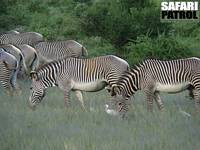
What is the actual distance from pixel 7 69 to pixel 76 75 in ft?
9.91

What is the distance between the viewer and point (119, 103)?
12.5 meters

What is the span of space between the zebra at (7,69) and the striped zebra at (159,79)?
14.1ft

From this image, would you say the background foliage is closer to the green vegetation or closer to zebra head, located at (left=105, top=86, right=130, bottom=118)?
the green vegetation

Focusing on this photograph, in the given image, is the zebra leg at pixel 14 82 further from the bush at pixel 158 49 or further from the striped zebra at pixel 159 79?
the bush at pixel 158 49

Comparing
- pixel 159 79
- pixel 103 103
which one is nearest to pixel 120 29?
pixel 103 103

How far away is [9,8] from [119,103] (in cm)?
1353

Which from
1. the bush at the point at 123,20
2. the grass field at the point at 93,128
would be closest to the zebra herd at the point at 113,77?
the grass field at the point at 93,128

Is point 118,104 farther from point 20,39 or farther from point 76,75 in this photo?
point 20,39

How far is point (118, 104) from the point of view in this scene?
12.5m

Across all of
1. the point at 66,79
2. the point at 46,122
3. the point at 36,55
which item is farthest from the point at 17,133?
the point at 36,55

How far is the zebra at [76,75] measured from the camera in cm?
1425

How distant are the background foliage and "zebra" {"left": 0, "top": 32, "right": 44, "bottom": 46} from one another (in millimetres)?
980

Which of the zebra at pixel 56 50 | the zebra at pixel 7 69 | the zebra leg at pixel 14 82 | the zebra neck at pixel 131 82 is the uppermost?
the zebra neck at pixel 131 82

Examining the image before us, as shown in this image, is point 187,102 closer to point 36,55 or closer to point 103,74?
point 103,74
